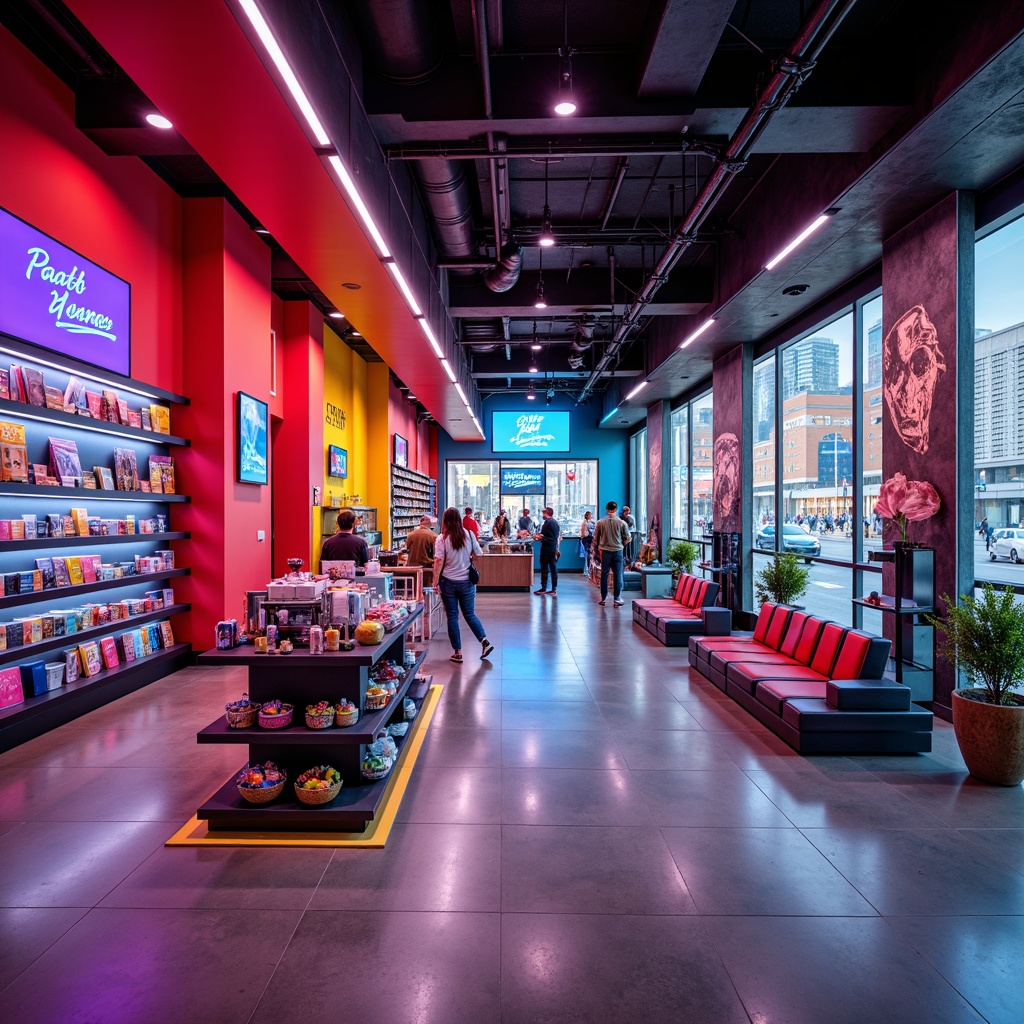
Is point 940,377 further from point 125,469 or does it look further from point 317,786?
point 125,469

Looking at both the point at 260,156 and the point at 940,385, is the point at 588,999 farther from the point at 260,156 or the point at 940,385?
the point at 940,385

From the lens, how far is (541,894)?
8.52ft

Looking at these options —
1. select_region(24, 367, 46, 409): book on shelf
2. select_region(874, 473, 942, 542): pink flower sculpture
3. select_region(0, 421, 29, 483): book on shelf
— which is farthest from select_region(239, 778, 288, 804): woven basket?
select_region(874, 473, 942, 542): pink flower sculpture

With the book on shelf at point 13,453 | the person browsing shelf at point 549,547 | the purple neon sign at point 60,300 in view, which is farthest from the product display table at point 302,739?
the person browsing shelf at point 549,547

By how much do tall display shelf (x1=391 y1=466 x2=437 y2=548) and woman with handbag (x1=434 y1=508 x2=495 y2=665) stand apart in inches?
241

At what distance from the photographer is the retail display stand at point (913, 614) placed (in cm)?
499

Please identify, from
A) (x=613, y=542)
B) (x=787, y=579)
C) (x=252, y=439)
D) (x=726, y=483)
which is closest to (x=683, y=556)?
(x=613, y=542)

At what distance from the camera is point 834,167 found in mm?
4930

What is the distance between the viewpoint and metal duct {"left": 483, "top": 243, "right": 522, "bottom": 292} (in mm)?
6977

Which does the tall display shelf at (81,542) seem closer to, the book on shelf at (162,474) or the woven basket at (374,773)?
the book on shelf at (162,474)

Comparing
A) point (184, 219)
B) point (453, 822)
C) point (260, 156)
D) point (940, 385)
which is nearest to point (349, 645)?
point (453, 822)

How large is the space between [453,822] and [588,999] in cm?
131

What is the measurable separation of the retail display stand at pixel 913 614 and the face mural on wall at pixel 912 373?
37.3 inches

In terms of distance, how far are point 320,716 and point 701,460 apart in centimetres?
1036
